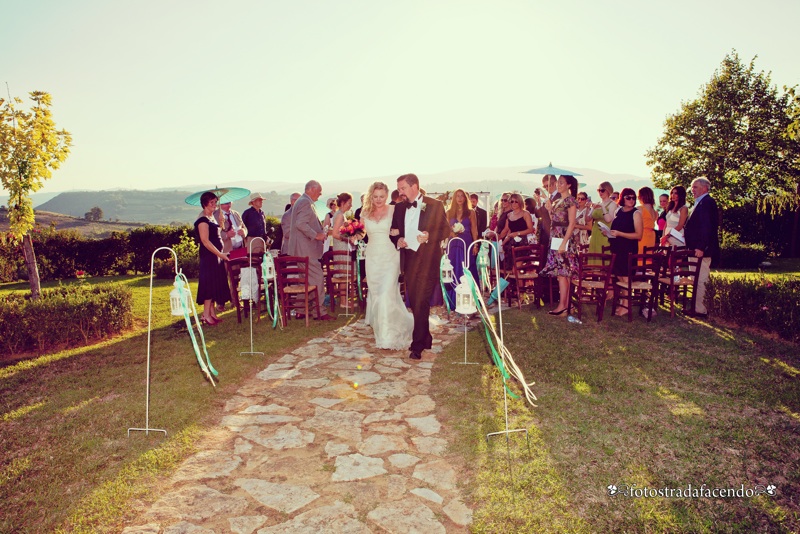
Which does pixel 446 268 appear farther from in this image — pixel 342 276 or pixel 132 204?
pixel 132 204

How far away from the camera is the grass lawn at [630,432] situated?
3283 mm

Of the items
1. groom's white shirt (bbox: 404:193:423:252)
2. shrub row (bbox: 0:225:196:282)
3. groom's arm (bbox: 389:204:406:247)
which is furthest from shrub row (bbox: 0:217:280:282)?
groom's white shirt (bbox: 404:193:423:252)

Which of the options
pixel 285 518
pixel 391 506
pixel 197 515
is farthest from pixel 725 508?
pixel 197 515

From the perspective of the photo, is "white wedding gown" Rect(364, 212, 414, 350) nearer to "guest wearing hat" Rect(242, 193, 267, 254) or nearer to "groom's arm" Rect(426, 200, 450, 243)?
A: "groom's arm" Rect(426, 200, 450, 243)

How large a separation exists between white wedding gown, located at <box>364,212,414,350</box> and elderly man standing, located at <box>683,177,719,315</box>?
16.9ft

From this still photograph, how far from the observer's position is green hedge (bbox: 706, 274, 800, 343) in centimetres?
704

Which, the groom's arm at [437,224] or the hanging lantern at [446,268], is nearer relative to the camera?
A: the hanging lantern at [446,268]

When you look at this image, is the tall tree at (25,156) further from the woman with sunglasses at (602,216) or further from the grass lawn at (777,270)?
A: the grass lawn at (777,270)

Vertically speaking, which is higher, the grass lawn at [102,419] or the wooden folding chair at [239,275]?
the wooden folding chair at [239,275]

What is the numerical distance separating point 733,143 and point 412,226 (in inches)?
845

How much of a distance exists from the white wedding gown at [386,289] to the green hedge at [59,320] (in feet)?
14.5

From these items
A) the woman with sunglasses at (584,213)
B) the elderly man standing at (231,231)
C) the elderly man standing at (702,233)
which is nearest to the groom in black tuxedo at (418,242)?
the woman with sunglasses at (584,213)

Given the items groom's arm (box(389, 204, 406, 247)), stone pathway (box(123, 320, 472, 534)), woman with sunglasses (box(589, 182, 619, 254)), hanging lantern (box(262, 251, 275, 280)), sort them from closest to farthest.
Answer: stone pathway (box(123, 320, 472, 534)) → groom's arm (box(389, 204, 406, 247)) → hanging lantern (box(262, 251, 275, 280)) → woman with sunglasses (box(589, 182, 619, 254))

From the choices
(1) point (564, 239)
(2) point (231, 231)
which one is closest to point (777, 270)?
(1) point (564, 239)
